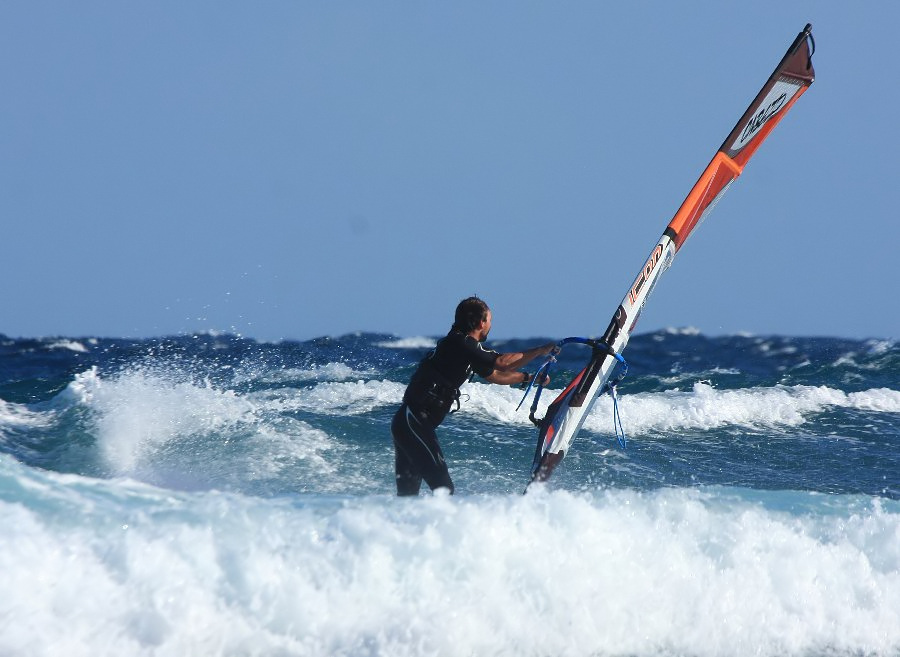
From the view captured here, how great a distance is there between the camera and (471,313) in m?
4.43

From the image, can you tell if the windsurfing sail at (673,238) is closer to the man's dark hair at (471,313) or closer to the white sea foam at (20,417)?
the man's dark hair at (471,313)

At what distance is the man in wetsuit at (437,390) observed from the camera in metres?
4.42

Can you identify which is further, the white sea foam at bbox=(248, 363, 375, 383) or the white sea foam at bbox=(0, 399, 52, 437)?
the white sea foam at bbox=(248, 363, 375, 383)

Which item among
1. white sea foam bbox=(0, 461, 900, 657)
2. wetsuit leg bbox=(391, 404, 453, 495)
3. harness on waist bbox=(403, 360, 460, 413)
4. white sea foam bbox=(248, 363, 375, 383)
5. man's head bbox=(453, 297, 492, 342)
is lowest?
white sea foam bbox=(0, 461, 900, 657)

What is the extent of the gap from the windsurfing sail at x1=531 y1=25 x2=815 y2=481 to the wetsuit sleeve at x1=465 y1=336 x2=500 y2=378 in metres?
0.67

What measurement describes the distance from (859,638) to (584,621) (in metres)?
1.41

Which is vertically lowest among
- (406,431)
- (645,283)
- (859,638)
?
(859,638)

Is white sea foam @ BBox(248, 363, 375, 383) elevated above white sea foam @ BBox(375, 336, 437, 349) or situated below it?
below

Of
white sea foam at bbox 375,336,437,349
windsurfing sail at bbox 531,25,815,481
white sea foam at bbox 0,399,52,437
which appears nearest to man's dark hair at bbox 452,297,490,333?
windsurfing sail at bbox 531,25,815,481

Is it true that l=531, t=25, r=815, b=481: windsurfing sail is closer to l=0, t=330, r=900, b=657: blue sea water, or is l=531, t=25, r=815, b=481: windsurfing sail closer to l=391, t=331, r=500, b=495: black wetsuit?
l=391, t=331, r=500, b=495: black wetsuit

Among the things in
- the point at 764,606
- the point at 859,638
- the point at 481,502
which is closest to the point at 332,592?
the point at 481,502

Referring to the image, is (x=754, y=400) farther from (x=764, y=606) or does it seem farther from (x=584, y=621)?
(x=584, y=621)

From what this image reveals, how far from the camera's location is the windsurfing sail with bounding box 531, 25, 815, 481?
5137 mm

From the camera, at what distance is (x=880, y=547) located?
4.47 m
